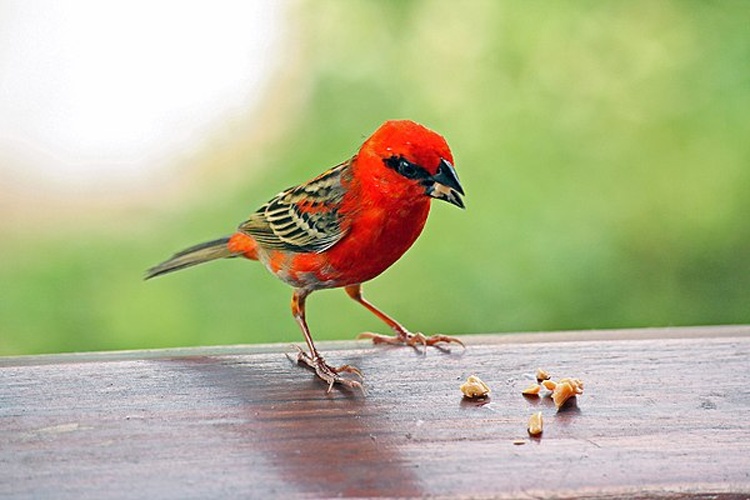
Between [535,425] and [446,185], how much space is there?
682 mm

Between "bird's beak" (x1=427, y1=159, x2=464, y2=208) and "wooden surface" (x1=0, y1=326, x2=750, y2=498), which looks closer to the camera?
"wooden surface" (x1=0, y1=326, x2=750, y2=498)

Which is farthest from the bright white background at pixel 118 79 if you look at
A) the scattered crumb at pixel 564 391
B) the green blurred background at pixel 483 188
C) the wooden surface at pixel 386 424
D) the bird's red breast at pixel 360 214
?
the scattered crumb at pixel 564 391

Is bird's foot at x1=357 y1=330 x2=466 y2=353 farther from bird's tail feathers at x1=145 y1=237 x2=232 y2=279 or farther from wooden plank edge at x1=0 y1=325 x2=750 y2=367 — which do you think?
bird's tail feathers at x1=145 y1=237 x2=232 y2=279

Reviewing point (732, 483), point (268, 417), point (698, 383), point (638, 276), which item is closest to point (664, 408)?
point (698, 383)

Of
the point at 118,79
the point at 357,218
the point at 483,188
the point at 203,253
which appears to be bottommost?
the point at 483,188

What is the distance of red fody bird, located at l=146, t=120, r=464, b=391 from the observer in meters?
2.68

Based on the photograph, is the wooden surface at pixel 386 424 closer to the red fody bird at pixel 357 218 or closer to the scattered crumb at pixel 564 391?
the scattered crumb at pixel 564 391

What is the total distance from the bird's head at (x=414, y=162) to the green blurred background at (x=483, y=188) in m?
1.66

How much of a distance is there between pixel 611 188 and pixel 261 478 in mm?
3231

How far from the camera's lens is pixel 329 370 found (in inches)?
102

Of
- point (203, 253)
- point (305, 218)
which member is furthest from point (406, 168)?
point (203, 253)

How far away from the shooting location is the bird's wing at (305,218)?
2.96 meters

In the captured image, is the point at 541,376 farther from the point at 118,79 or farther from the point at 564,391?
the point at 118,79

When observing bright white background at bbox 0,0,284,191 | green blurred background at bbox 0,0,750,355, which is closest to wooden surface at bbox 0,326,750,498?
green blurred background at bbox 0,0,750,355
